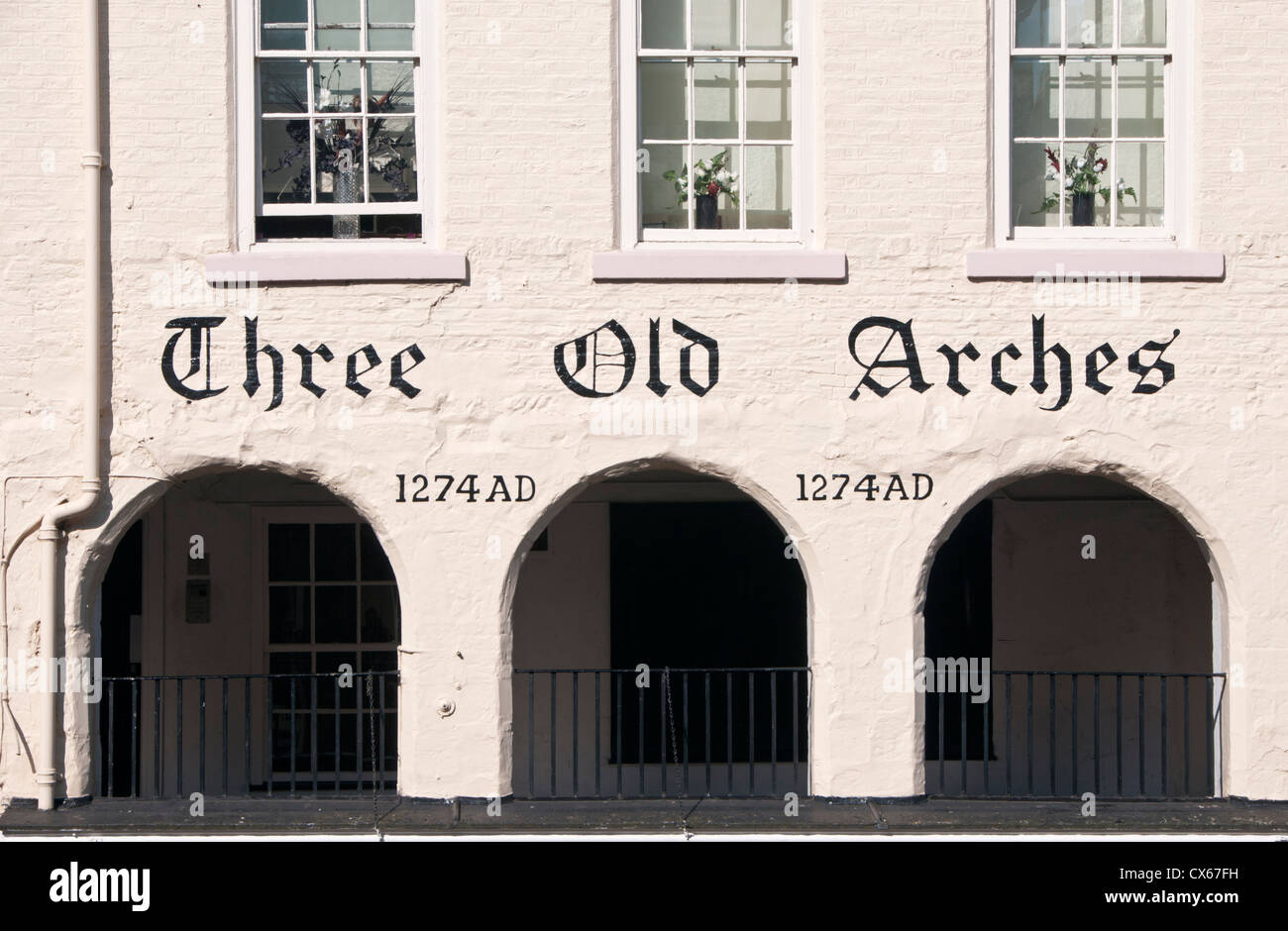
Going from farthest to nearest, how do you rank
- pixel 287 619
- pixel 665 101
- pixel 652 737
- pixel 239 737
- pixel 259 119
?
pixel 287 619
pixel 652 737
pixel 239 737
pixel 665 101
pixel 259 119

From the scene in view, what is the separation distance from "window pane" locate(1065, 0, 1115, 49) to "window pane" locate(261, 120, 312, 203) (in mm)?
4701

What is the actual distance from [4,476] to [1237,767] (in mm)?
7322

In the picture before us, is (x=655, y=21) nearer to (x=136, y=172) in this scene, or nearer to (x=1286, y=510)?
(x=136, y=172)

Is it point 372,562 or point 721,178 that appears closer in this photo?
point 721,178

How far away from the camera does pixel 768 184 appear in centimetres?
941

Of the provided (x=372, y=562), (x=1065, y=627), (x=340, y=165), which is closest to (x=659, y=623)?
(x=372, y=562)

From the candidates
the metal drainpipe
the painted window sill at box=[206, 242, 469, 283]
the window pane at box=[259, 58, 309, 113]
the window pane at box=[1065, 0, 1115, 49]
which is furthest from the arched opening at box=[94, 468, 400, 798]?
the window pane at box=[1065, 0, 1115, 49]

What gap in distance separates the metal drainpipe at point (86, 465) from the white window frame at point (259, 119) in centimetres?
79

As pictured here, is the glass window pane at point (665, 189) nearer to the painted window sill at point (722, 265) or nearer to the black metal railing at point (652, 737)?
the painted window sill at point (722, 265)

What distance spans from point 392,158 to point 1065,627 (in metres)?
6.06

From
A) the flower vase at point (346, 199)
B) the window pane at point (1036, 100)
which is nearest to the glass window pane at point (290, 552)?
the flower vase at point (346, 199)

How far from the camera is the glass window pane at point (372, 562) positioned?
1194cm

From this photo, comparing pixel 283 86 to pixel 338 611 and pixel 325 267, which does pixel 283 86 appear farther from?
pixel 338 611

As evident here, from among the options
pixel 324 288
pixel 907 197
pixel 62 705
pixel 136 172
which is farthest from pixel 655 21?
pixel 62 705
